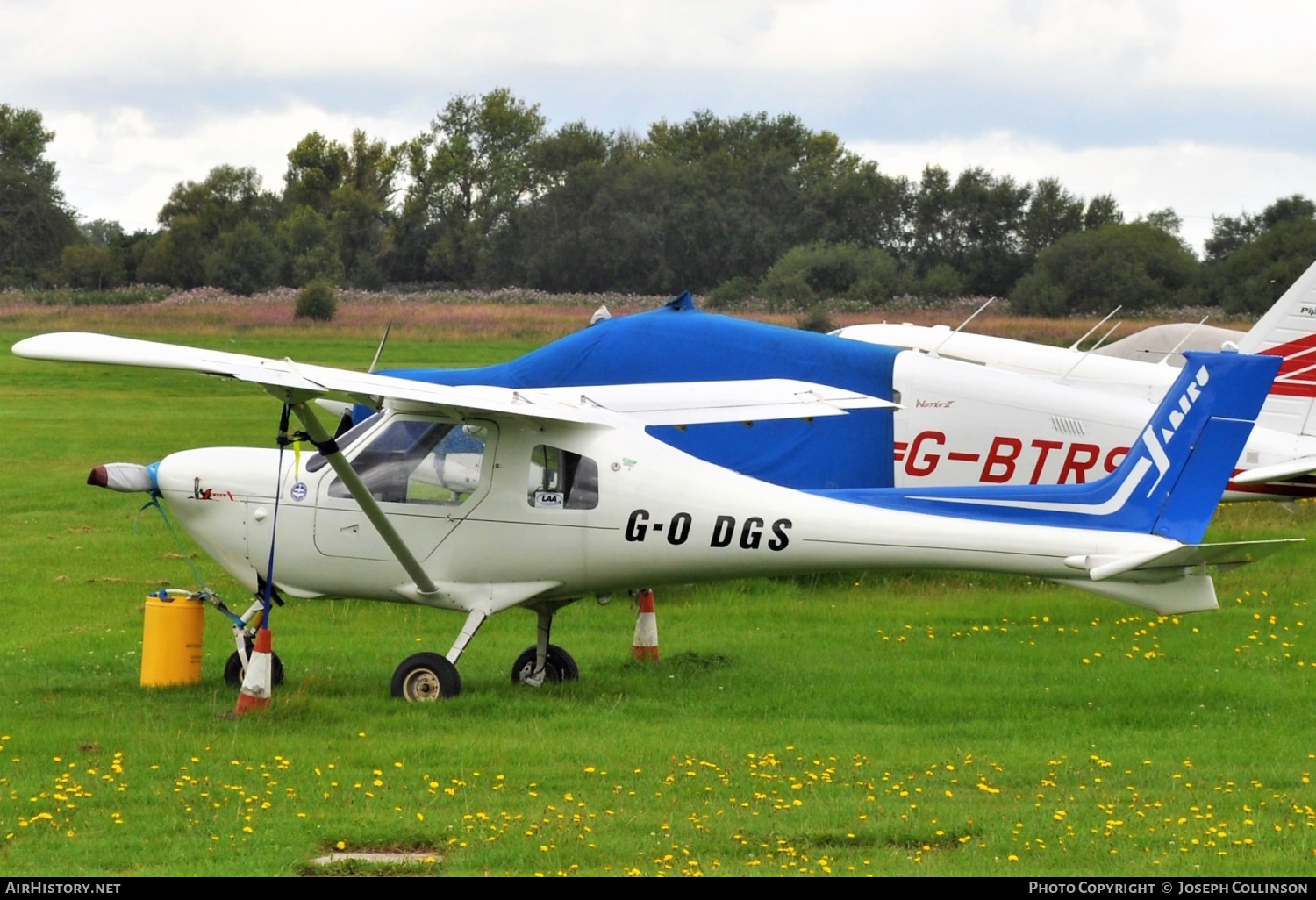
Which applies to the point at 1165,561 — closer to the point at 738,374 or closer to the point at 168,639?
the point at 738,374

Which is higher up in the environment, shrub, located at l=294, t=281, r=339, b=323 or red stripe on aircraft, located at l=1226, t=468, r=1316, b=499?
shrub, located at l=294, t=281, r=339, b=323

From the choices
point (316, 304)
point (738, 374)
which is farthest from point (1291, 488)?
point (316, 304)

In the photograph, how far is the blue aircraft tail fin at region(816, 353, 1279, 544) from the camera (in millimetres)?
9148

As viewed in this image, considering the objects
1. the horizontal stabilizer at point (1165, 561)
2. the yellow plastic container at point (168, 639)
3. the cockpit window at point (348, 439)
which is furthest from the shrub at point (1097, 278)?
the yellow plastic container at point (168, 639)

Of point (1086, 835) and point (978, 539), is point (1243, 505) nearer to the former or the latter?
point (978, 539)

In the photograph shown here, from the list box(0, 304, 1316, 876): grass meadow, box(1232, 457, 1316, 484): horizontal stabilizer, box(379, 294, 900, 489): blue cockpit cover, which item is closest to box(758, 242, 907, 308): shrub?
box(1232, 457, 1316, 484): horizontal stabilizer

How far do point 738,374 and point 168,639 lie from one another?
5486 mm

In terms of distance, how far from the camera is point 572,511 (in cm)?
966

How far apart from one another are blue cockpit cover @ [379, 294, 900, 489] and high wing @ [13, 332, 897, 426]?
40cm

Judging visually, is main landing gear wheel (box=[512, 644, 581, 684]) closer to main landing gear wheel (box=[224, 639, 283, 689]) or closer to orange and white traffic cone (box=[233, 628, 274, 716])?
main landing gear wheel (box=[224, 639, 283, 689])

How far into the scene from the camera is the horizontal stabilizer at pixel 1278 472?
14.8 metres

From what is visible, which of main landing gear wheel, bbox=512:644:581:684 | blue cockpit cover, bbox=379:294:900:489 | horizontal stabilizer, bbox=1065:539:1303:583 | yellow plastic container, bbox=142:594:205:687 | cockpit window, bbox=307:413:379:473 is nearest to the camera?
horizontal stabilizer, bbox=1065:539:1303:583
